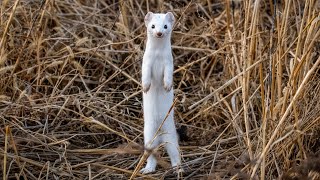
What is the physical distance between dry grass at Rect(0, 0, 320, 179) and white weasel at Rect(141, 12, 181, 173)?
8cm

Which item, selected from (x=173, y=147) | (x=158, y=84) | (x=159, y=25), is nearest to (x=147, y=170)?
(x=173, y=147)

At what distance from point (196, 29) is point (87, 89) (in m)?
0.79

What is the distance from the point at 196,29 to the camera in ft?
13.2

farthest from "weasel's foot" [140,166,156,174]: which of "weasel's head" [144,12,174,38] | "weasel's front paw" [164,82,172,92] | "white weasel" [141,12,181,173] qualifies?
"weasel's head" [144,12,174,38]

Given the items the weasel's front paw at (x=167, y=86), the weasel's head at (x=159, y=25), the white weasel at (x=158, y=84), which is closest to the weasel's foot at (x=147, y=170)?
the white weasel at (x=158, y=84)

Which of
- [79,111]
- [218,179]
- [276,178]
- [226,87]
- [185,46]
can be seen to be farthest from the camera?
[185,46]

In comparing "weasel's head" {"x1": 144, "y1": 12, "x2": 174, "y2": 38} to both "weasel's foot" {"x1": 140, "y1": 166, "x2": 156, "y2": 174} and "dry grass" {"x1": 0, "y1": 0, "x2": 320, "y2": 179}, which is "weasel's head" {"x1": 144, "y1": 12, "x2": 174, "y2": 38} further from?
"weasel's foot" {"x1": 140, "y1": 166, "x2": 156, "y2": 174}

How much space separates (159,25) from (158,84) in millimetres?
241

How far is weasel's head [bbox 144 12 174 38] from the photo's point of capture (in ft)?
8.55

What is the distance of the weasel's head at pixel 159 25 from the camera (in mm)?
2605

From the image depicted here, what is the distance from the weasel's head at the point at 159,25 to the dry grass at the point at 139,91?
0.39 m

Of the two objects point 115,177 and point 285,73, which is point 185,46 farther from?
point 115,177

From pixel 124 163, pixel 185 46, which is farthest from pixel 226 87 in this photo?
pixel 124 163

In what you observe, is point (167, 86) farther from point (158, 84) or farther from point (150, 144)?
point (150, 144)
